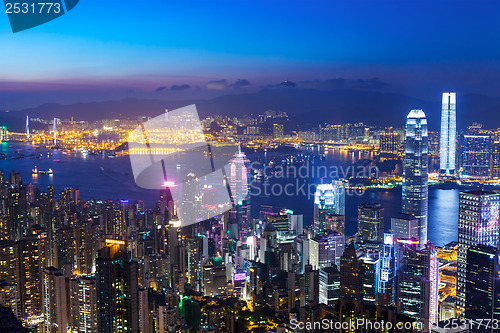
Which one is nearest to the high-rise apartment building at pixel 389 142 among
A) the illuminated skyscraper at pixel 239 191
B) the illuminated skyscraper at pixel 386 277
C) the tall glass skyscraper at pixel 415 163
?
the tall glass skyscraper at pixel 415 163

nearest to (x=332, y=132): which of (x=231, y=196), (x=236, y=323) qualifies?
(x=231, y=196)

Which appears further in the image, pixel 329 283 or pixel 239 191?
pixel 239 191

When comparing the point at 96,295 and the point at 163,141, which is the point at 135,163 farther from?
the point at 96,295

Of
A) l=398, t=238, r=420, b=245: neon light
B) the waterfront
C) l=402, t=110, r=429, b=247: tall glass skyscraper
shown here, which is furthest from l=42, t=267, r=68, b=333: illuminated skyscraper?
l=402, t=110, r=429, b=247: tall glass skyscraper

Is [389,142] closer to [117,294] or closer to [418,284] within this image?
[418,284]

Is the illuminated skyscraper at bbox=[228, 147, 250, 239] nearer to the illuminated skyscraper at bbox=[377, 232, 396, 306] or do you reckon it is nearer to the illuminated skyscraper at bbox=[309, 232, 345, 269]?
the illuminated skyscraper at bbox=[309, 232, 345, 269]

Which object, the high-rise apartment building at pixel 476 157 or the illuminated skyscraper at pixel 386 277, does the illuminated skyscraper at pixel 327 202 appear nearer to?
the illuminated skyscraper at pixel 386 277

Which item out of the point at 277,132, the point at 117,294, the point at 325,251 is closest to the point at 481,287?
the point at 325,251
